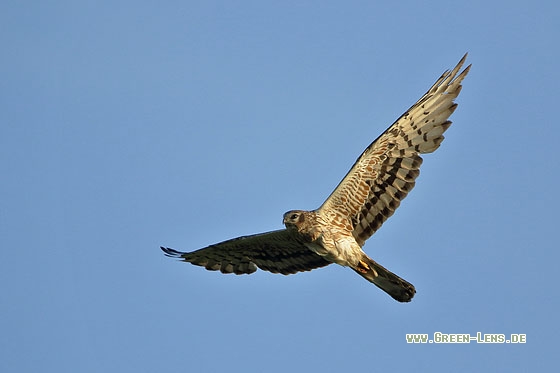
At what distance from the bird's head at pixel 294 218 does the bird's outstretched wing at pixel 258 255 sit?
49 centimetres

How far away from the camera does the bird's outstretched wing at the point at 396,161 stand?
14664 millimetres

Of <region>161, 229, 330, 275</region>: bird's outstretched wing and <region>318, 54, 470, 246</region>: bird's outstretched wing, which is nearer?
<region>318, 54, 470, 246</region>: bird's outstretched wing

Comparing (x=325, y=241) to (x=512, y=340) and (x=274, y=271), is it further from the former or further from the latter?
(x=512, y=340)

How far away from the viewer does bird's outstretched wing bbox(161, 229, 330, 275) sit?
15.4 meters

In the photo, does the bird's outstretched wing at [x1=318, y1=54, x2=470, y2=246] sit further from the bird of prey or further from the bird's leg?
the bird's leg

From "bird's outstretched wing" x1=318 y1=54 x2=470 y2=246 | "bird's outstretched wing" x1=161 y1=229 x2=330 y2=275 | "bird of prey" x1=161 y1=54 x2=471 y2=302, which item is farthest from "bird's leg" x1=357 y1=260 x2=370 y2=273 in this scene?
"bird's outstretched wing" x1=161 y1=229 x2=330 y2=275

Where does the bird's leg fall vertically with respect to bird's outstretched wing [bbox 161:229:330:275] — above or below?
below

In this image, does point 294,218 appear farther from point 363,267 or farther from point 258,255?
point 258,255

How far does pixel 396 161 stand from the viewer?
1472 centimetres

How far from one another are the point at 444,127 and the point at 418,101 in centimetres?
57

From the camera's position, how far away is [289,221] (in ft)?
46.8

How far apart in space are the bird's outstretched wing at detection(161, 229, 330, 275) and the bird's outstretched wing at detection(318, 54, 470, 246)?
3.22 feet

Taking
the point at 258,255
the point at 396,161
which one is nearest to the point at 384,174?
the point at 396,161

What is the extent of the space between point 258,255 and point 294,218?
1879mm
